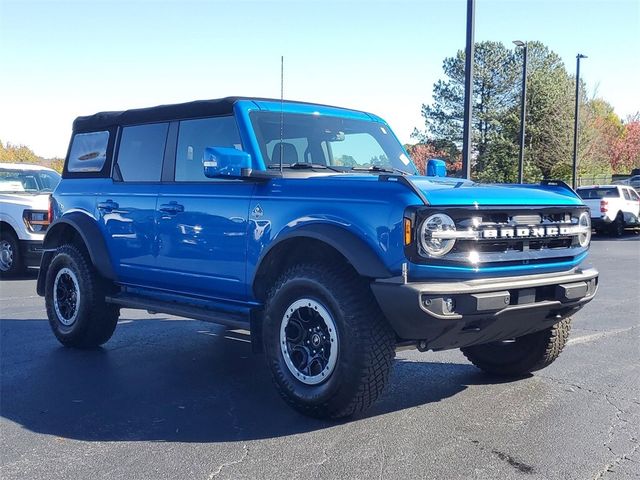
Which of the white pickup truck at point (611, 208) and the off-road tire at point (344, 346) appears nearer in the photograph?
the off-road tire at point (344, 346)

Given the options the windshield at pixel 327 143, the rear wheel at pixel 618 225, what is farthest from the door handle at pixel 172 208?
the rear wheel at pixel 618 225

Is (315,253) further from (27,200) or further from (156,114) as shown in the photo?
(27,200)

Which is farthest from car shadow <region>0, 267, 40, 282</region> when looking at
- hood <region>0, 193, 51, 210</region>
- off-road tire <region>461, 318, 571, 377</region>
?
off-road tire <region>461, 318, 571, 377</region>

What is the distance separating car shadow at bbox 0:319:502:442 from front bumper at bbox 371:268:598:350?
31.4 inches

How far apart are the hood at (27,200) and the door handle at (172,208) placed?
22.5ft

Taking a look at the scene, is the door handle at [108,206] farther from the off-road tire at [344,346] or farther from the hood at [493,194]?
the hood at [493,194]

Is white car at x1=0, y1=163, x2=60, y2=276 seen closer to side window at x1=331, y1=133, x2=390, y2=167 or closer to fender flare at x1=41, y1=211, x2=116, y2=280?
fender flare at x1=41, y1=211, x2=116, y2=280

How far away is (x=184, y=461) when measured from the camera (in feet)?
12.3

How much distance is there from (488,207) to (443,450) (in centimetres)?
145

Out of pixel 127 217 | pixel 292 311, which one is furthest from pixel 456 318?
pixel 127 217

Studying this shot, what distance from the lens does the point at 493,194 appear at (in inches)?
172

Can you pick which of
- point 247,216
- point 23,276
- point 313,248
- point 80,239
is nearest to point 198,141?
point 247,216

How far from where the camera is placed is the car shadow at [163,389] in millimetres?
4312

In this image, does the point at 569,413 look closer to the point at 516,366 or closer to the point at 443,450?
the point at 516,366
